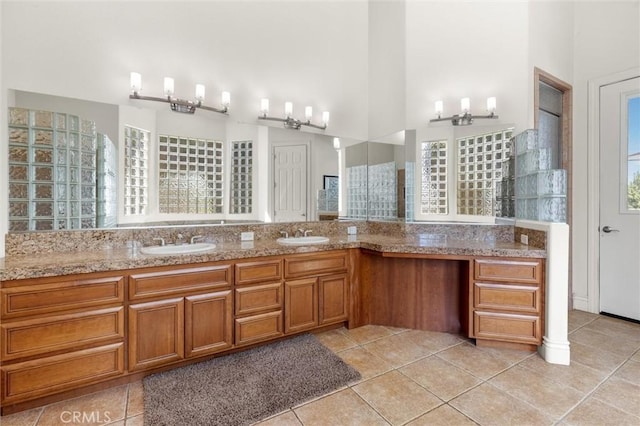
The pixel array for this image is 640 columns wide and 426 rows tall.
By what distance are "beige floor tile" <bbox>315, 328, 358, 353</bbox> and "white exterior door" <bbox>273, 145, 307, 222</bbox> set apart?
3.77 ft

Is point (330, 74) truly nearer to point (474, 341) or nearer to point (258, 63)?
point (258, 63)

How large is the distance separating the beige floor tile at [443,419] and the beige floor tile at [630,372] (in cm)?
132

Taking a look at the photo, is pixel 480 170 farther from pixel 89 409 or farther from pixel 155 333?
pixel 89 409

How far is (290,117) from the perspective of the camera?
310 cm

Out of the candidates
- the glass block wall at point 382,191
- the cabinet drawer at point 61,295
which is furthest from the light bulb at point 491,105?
the cabinet drawer at point 61,295

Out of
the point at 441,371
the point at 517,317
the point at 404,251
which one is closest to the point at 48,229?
the point at 404,251

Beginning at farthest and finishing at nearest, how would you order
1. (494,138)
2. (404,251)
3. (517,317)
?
(494,138) → (404,251) → (517,317)

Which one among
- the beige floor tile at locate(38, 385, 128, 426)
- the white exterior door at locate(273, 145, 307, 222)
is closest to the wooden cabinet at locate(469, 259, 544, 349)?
the white exterior door at locate(273, 145, 307, 222)

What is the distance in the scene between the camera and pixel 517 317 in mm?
2348

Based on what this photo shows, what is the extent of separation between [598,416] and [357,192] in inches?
99.5

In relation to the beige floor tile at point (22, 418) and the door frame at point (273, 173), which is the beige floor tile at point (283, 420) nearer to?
the beige floor tile at point (22, 418)

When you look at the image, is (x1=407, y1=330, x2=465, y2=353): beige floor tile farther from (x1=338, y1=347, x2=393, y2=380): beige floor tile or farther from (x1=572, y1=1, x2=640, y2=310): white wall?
(x1=572, y1=1, x2=640, y2=310): white wall

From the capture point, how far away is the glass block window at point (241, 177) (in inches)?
108

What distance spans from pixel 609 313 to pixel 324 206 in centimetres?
318
